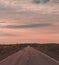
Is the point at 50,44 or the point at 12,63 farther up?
the point at 50,44

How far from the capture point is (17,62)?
2108 centimetres

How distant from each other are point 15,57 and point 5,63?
2.57ft

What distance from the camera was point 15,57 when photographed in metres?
21.7

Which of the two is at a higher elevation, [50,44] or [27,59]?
[50,44]

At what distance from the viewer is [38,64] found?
2048 cm

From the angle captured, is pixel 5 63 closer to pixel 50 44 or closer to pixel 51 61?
pixel 51 61

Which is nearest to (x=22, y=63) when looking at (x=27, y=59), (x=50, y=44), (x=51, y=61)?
(x=27, y=59)

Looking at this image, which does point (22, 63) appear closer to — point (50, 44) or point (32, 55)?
point (32, 55)

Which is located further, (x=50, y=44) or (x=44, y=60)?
(x=50, y=44)

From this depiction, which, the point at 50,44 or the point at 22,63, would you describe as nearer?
the point at 22,63

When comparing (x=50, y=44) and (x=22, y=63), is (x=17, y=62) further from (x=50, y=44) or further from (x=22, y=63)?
(x=50, y=44)

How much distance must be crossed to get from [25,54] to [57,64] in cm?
216

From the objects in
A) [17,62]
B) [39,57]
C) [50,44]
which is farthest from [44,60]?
[50,44]

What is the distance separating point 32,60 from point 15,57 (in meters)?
1.59
